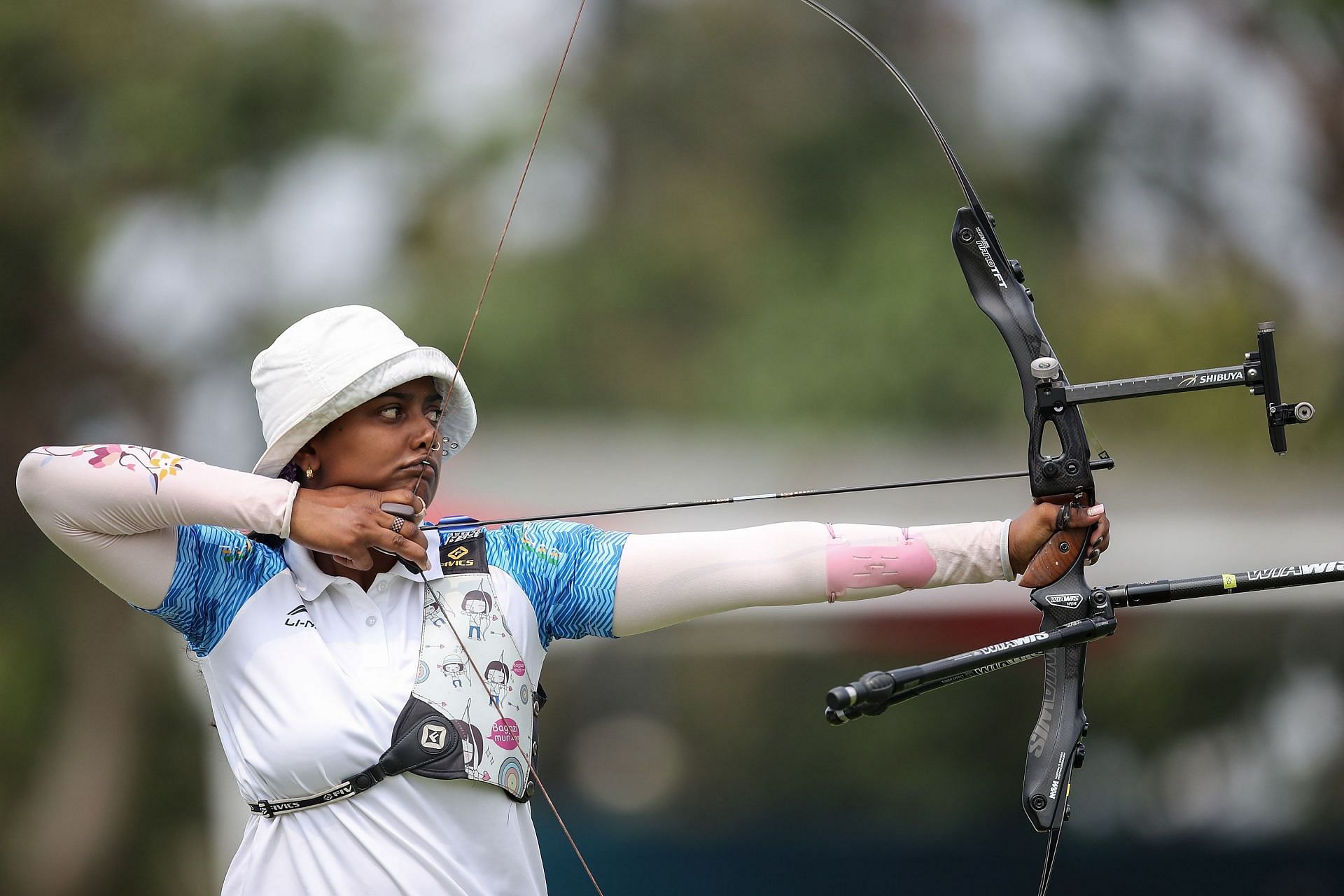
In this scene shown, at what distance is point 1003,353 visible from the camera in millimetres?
7809

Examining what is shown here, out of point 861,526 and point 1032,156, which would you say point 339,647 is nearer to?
point 861,526

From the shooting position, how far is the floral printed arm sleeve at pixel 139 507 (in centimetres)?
184

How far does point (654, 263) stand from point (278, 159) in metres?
2.40

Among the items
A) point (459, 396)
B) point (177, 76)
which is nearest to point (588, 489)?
point (177, 76)

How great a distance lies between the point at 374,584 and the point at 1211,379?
3.55 feet

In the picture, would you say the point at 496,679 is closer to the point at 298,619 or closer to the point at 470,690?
the point at 470,690

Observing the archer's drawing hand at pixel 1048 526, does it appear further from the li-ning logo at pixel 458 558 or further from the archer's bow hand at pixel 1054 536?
the li-ning logo at pixel 458 558

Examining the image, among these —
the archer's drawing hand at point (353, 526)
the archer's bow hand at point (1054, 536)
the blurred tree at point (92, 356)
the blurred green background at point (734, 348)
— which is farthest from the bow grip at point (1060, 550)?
the blurred tree at point (92, 356)

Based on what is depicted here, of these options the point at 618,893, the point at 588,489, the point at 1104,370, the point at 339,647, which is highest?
the point at 1104,370

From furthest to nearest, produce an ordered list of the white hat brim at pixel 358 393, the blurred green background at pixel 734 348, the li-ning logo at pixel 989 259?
the blurred green background at pixel 734 348 < the li-ning logo at pixel 989 259 < the white hat brim at pixel 358 393

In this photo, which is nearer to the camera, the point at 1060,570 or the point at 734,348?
the point at 1060,570

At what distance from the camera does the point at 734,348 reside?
855cm

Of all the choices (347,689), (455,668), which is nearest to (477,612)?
(455,668)

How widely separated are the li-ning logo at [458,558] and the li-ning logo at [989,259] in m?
0.79
